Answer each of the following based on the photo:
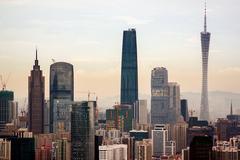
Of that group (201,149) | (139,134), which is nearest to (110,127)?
(139,134)

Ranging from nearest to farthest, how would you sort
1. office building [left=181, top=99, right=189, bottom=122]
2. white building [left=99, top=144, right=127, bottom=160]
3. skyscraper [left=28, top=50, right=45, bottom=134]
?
white building [left=99, top=144, right=127, bottom=160] → skyscraper [left=28, top=50, right=45, bottom=134] → office building [left=181, top=99, right=189, bottom=122]

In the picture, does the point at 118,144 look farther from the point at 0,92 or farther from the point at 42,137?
the point at 0,92

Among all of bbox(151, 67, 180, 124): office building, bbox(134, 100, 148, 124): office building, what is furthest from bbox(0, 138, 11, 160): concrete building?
bbox(134, 100, 148, 124): office building

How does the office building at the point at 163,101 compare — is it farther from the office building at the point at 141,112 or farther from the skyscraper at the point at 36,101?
the skyscraper at the point at 36,101

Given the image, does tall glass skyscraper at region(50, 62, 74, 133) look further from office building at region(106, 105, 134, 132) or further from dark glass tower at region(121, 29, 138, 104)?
dark glass tower at region(121, 29, 138, 104)

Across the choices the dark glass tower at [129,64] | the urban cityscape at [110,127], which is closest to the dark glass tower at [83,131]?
the urban cityscape at [110,127]

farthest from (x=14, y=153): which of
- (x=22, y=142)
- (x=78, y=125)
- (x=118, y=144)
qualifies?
(x=118, y=144)

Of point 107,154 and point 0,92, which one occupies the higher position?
point 0,92
